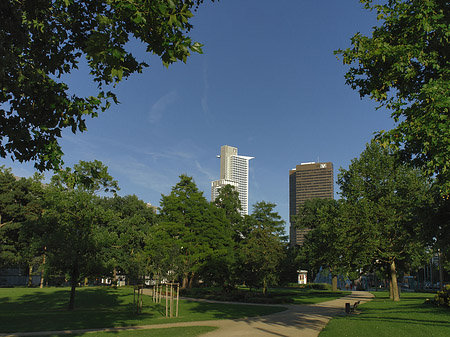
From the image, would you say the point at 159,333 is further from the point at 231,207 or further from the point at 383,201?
the point at 231,207

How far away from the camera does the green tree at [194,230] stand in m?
44.6

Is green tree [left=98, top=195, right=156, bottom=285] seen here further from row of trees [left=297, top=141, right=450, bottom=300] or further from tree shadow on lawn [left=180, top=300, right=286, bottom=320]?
row of trees [left=297, top=141, right=450, bottom=300]

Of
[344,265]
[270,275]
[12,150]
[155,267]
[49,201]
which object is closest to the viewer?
[12,150]

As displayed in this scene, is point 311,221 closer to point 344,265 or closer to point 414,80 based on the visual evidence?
point 344,265

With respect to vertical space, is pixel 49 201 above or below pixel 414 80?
below

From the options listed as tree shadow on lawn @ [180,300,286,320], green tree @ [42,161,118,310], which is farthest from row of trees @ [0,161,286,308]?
tree shadow on lawn @ [180,300,286,320]

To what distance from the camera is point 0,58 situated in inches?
227

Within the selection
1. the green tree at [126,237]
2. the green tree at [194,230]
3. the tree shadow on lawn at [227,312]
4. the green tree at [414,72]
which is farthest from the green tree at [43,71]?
the green tree at [194,230]

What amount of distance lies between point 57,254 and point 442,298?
82.5 ft

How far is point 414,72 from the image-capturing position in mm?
10375

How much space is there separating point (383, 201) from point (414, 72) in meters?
21.7

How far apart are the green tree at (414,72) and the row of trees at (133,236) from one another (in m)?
18.7

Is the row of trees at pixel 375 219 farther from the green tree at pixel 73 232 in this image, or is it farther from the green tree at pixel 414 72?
the green tree at pixel 73 232

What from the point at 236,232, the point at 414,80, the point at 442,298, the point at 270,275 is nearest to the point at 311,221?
the point at 236,232
